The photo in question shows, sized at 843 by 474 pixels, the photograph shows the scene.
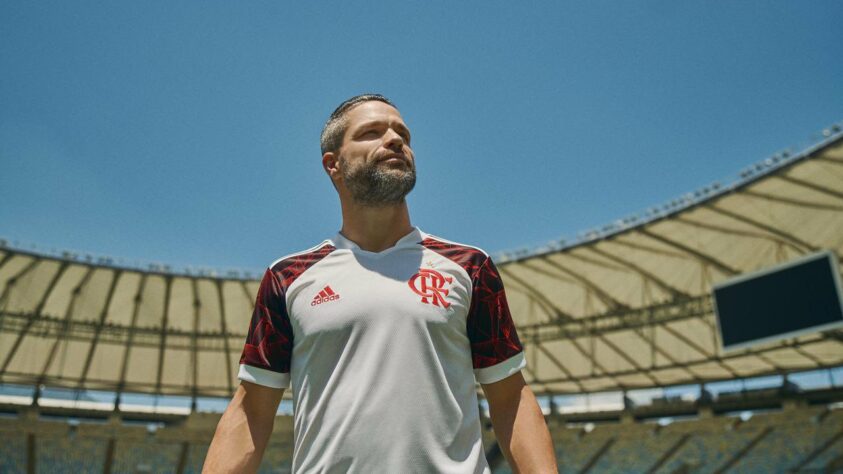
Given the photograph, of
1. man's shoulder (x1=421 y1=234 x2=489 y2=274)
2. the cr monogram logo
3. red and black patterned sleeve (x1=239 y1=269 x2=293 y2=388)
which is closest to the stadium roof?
man's shoulder (x1=421 y1=234 x2=489 y2=274)

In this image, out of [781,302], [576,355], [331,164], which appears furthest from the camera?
[576,355]

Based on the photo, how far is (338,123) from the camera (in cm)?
210

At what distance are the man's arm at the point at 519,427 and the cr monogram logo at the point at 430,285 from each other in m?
0.30

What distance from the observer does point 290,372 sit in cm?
194

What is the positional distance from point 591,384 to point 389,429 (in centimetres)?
3010

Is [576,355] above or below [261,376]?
below

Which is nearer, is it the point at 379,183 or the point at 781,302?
the point at 379,183

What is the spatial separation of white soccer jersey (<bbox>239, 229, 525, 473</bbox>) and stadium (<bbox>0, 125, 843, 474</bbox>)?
18.5 m

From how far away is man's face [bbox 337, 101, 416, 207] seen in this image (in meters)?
1.98

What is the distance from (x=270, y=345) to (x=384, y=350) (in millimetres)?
365

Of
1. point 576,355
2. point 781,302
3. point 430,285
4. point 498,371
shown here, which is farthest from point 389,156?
point 576,355

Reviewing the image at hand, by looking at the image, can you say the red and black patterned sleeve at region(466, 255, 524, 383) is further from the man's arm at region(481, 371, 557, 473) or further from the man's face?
the man's face

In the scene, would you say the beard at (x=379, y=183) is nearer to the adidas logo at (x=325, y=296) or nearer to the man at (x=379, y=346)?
the man at (x=379, y=346)

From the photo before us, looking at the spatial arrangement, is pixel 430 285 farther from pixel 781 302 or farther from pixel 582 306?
pixel 582 306
